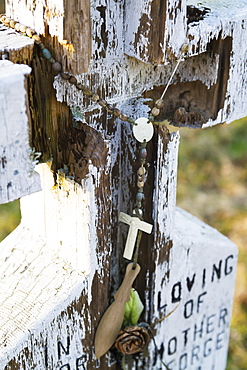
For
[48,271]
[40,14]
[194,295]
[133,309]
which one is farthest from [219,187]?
[40,14]

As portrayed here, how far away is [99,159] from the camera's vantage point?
0.89 m

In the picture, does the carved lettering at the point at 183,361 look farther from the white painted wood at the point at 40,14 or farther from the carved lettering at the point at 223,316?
the white painted wood at the point at 40,14

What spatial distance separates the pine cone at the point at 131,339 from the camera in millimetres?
1099

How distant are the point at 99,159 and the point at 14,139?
0.17 m

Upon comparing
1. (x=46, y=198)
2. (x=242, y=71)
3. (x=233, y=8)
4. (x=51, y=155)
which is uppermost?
(x=233, y=8)

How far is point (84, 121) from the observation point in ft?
2.93

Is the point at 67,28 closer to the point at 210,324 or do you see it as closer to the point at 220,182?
the point at 210,324

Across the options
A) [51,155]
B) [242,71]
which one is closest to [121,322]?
[51,155]

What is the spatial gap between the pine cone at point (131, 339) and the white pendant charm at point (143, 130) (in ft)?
1.29

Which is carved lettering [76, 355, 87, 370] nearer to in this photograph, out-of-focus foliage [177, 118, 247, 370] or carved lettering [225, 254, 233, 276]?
carved lettering [225, 254, 233, 276]

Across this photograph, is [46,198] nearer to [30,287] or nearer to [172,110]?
[30,287]

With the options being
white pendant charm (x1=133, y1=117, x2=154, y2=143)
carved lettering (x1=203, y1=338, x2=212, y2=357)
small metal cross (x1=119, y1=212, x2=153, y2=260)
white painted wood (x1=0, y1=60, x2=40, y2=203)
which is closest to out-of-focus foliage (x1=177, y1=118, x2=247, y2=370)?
carved lettering (x1=203, y1=338, x2=212, y2=357)

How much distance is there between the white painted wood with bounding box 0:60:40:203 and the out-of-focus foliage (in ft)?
5.37

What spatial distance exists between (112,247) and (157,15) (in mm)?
465
